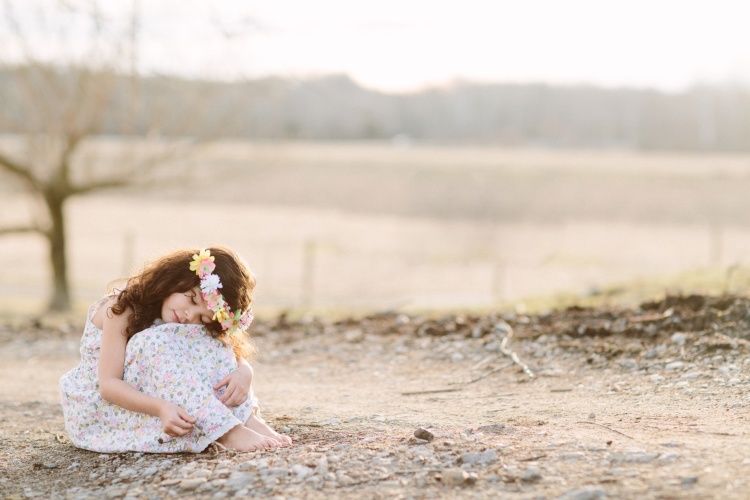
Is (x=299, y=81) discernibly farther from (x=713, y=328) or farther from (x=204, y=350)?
(x=204, y=350)

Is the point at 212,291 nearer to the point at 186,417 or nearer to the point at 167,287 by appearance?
the point at 167,287

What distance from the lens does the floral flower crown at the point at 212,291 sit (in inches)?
138

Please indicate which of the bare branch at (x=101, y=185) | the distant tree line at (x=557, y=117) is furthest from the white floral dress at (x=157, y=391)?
the distant tree line at (x=557, y=117)

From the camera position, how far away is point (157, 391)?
11.5 ft

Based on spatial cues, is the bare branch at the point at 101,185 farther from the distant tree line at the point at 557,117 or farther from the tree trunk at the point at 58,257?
the distant tree line at the point at 557,117

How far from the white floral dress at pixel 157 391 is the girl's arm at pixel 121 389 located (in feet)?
0.16

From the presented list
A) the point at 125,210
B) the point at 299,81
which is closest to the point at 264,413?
the point at 299,81

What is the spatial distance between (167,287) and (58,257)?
10.9 meters

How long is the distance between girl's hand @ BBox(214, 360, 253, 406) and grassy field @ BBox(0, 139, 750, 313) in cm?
484

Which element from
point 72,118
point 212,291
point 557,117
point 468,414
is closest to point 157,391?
point 212,291

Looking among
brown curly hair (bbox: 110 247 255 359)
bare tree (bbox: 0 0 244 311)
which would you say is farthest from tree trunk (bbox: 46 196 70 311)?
brown curly hair (bbox: 110 247 255 359)

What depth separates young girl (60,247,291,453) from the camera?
3461 millimetres

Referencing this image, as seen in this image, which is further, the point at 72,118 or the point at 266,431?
the point at 72,118

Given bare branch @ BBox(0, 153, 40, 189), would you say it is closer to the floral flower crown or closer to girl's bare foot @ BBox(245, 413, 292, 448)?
the floral flower crown
